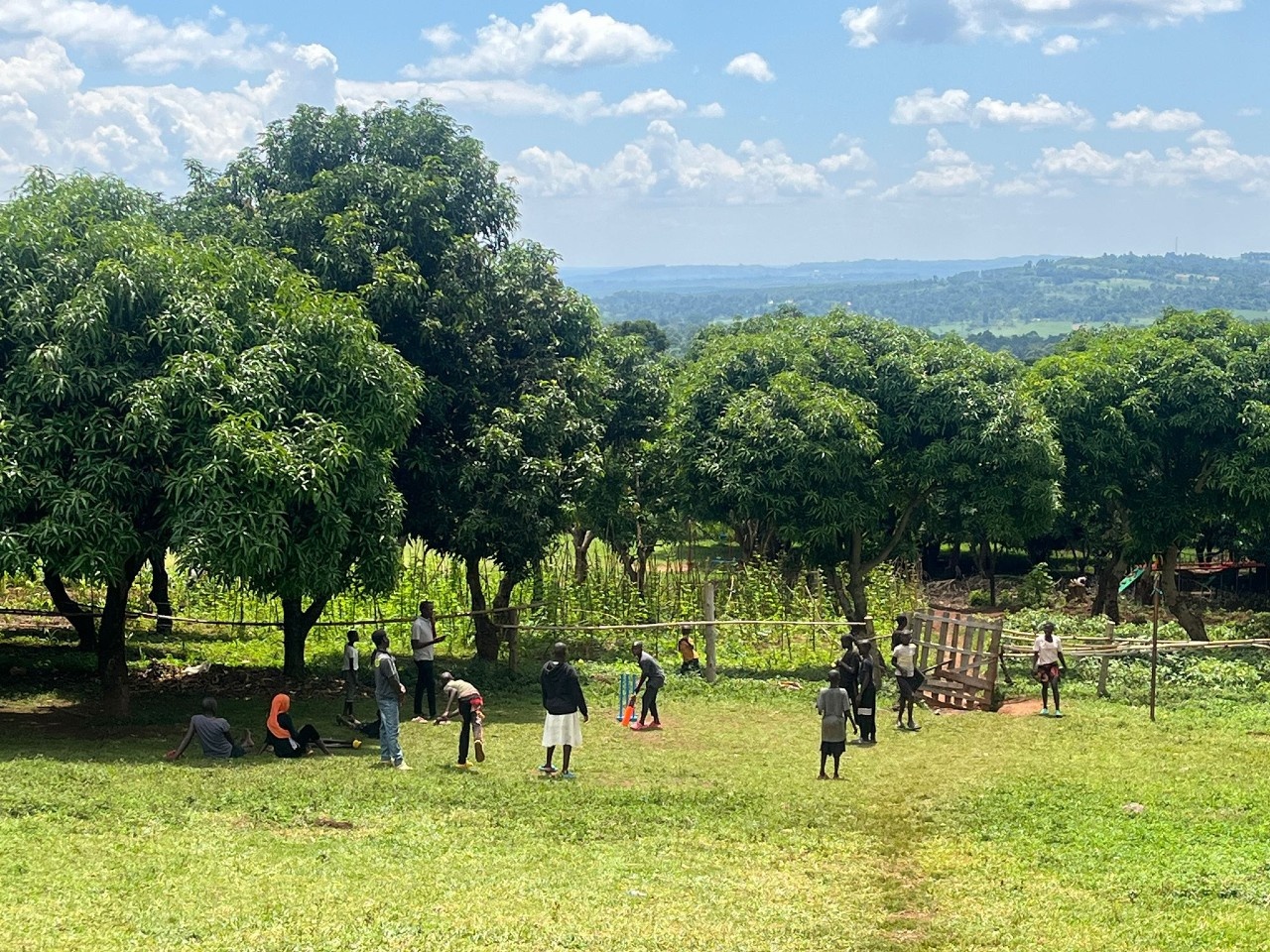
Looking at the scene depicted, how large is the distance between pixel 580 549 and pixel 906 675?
15.9 metres

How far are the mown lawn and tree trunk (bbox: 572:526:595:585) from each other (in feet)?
41.1

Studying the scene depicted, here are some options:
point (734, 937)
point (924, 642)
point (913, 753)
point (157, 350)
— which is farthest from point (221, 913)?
point (924, 642)

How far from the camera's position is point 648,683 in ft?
65.0

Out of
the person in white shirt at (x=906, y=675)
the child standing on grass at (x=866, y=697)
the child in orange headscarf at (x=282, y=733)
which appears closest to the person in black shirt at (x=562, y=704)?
the child in orange headscarf at (x=282, y=733)

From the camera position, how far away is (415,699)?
20.6 meters

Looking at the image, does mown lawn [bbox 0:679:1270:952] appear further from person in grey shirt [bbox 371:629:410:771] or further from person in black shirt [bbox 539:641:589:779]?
person in black shirt [bbox 539:641:589:779]

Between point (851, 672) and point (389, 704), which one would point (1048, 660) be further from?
point (389, 704)

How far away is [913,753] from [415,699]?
7818 mm

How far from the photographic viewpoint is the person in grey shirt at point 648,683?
19.3m

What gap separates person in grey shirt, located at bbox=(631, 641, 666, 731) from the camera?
19.3 m

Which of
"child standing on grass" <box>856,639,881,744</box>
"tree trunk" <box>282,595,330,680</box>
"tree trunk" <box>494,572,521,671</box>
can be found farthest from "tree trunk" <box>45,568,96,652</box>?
"child standing on grass" <box>856,639,881,744</box>

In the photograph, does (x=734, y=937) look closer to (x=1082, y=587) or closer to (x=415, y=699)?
(x=415, y=699)

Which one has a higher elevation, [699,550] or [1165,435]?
[1165,435]

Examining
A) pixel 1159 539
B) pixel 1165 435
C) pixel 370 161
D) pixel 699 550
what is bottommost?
pixel 699 550
